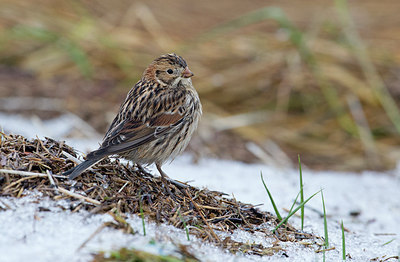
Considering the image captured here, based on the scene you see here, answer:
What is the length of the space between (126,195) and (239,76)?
520 centimetres

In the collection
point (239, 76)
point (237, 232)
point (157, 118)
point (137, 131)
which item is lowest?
point (237, 232)

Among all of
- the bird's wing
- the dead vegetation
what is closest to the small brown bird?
the bird's wing

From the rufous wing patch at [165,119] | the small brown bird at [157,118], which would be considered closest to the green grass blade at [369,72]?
the small brown bird at [157,118]

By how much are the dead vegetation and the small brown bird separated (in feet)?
0.62

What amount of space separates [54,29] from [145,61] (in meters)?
1.69

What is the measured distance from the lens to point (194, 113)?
15.0ft

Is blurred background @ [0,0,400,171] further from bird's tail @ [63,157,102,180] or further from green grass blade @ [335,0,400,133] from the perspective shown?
bird's tail @ [63,157,102,180]

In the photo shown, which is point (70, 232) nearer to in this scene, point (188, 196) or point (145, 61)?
point (188, 196)

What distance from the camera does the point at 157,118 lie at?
4.36 meters

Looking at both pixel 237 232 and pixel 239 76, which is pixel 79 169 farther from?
pixel 239 76

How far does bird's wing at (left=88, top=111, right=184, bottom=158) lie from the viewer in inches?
154

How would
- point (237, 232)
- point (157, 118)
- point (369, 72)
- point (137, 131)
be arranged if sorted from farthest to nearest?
point (369, 72) → point (157, 118) → point (137, 131) → point (237, 232)

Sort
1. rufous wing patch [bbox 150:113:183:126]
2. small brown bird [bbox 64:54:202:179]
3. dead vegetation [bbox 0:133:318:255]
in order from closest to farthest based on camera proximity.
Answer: dead vegetation [bbox 0:133:318:255]
small brown bird [bbox 64:54:202:179]
rufous wing patch [bbox 150:113:183:126]

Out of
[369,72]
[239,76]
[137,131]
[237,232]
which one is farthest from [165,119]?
[369,72]
